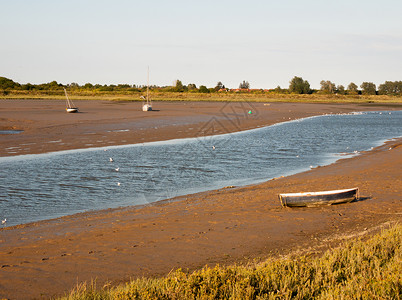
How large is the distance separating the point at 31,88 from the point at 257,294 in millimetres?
148890

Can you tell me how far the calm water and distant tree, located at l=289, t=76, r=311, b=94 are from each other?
133m

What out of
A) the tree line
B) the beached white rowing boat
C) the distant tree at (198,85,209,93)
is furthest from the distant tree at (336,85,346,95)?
the beached white rowing boat

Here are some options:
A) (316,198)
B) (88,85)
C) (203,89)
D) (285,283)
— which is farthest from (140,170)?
(88,85)

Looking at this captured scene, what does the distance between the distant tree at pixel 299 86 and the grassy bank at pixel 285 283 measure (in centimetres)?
16290

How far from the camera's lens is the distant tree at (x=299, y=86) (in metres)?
166

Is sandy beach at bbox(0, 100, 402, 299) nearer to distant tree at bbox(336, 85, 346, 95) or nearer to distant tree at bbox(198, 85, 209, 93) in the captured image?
distant tree at bbox(198, 85, 209, 93)

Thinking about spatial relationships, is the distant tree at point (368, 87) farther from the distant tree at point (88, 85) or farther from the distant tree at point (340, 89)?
the distant tree at point (88, 85)

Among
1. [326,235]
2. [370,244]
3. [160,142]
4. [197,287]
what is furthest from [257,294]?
[160,142]

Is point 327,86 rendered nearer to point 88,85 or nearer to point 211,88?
point 211,88

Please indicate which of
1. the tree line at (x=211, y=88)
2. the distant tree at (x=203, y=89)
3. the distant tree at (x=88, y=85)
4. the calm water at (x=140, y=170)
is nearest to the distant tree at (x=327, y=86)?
the tree line at (x=211, y=88)

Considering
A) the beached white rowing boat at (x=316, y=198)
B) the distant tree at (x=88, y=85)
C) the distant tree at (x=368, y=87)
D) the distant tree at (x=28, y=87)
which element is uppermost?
the distant tree at (x=368, y=87)

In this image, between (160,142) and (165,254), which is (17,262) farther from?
(160,142)

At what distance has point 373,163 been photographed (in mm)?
23984

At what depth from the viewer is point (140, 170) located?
21.9 m
